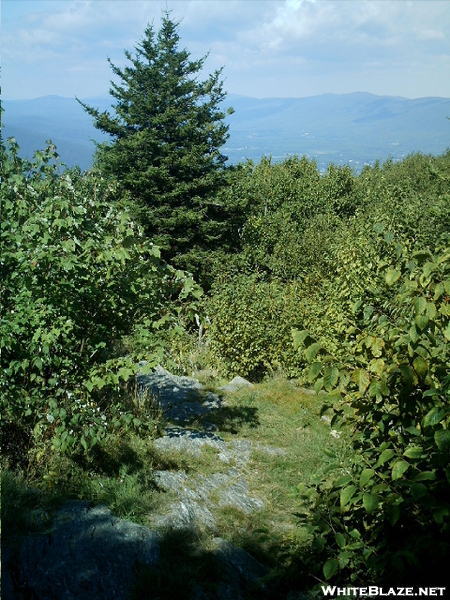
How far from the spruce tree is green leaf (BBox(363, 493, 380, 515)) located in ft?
58.3

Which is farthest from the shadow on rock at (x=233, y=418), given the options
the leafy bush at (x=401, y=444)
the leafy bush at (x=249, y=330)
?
the leafy bush at (x=401, y=444)

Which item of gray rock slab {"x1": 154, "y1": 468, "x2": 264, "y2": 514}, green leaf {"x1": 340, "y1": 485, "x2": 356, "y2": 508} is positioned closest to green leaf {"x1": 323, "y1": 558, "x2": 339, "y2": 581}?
green leaf {"x1": 340, "y1": 485, "x2": 356, "y2": 508}

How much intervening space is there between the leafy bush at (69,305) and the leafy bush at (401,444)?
95.2 inches

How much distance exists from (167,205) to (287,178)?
11278 mm

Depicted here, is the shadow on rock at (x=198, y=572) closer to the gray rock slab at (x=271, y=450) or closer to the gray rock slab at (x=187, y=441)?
the gray rock slab at (x=187, y=441)

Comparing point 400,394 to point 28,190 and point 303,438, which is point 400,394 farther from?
point 303,438

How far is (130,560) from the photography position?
4148mm

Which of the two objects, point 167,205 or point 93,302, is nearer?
point 93,302

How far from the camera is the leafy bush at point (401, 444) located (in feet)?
8.50

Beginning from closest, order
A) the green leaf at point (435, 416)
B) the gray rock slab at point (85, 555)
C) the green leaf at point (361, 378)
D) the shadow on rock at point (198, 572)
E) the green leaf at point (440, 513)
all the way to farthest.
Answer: the green leaf at point (440, 513)
the green leaf at point (435, 416)
the green leaf at point (361, 378)
the gray rock slab at point (85, 555)
the shadow on rock at point (198, 572)

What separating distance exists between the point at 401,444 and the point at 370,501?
2.13 ft

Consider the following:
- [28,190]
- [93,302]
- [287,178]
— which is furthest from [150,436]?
[287,178]

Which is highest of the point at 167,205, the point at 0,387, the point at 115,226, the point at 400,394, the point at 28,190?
the point at 167,205

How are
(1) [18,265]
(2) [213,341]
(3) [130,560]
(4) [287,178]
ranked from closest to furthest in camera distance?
(3) [130,560] → (1) [18,265] → (2) [213,341] → (4) [287,178]
